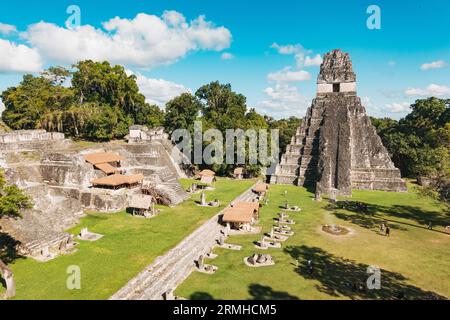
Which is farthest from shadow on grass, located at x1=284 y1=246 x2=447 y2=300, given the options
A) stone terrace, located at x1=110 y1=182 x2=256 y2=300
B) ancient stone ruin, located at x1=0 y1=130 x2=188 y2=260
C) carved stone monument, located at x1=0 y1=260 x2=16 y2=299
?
ancient stone ruin, located at x1=0 y1=130 x2=188 y2=260

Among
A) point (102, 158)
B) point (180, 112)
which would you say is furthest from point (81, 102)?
point (102, 158)

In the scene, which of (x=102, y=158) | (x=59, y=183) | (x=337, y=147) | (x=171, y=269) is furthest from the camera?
(x=337, y=147)

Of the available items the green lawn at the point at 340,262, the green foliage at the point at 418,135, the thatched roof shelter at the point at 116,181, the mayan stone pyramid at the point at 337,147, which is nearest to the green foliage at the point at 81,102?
the thatched roof shelter at the point at 116,181

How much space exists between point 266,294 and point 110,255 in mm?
9900

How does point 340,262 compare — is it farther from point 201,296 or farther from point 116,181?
point 116,181

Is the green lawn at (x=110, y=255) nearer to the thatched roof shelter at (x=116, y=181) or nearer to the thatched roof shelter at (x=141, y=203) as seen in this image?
the thatched roof shelter at (x=141, y=203)

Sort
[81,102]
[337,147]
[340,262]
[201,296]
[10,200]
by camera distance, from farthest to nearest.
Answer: [81,102]
[337,147]
[340,262]
[10,200]
[201,296]

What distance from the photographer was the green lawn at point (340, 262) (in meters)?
15.0

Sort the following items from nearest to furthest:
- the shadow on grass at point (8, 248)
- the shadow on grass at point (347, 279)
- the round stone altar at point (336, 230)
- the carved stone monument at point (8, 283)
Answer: the carved stone monument at point (8, 283), the shadow on grass at point (347, 279), the shadow on grass at point (8, 248), the round stone altar at point (336, 230)

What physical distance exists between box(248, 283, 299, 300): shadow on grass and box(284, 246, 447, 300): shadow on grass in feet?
6.54

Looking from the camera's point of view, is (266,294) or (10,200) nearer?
(266,294)

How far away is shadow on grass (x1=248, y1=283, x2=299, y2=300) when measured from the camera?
47.1 feet

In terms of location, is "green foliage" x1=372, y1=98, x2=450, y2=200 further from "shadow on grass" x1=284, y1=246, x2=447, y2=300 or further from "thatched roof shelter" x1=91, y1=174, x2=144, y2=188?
"thatched roof shelter" x1=91, y1=174, x2=144, y2=188

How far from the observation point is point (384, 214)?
28.3 metres
